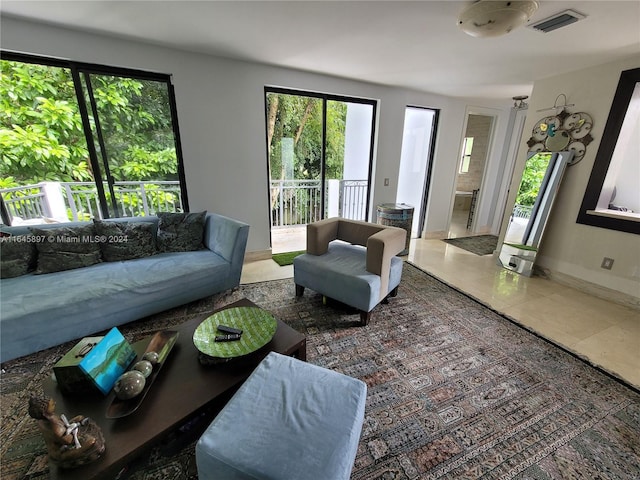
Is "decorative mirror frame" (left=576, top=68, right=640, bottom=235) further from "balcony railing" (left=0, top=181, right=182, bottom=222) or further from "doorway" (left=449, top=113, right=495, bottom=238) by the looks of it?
"balcony railing" (left=0, top=181, right=182, bottom=222)

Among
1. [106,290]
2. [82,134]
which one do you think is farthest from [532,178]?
[82,134]

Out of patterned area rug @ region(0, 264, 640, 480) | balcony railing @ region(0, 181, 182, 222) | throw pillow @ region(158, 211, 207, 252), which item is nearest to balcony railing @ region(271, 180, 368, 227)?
balcony railing @ region(0, 181, 182, 222)

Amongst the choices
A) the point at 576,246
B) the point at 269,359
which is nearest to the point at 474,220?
the point at 576,246

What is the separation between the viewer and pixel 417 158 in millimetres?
4418

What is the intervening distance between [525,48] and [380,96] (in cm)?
175

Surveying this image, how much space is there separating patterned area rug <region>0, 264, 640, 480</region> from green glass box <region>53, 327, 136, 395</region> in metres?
0.40

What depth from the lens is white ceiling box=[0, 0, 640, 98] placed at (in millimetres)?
1784

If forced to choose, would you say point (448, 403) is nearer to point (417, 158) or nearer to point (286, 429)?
point (286, 429)

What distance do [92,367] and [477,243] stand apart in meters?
4.95

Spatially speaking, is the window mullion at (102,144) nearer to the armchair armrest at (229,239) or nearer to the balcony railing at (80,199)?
the balcony railing at (80,199)

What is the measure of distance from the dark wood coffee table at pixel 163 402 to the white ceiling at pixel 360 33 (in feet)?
7.36

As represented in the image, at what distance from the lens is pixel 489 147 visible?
4.57 meters

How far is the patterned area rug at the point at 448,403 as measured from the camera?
1175 millimetres

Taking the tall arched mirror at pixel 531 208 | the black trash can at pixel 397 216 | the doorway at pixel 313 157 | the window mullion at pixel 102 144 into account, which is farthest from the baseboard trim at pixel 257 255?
the tall arched mirror at pixel 531 208
